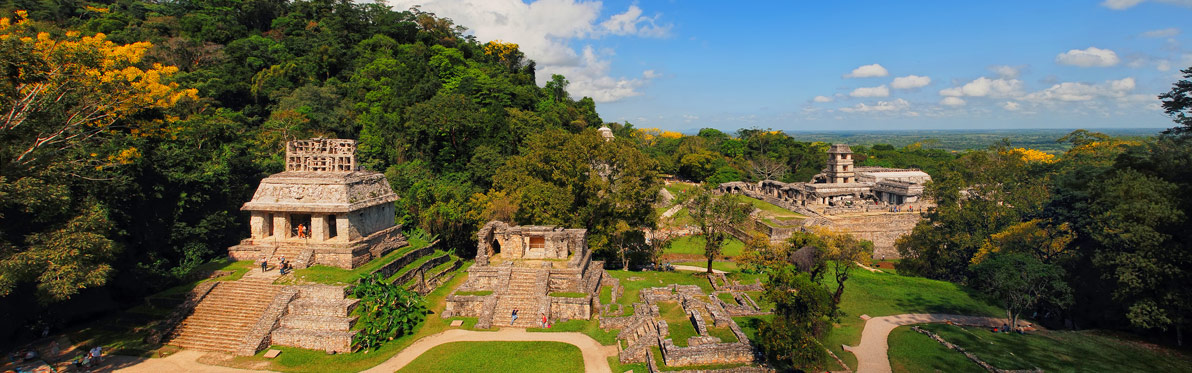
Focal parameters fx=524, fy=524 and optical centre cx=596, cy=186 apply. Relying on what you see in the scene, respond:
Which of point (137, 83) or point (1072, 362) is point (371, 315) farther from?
point (1072, 362)

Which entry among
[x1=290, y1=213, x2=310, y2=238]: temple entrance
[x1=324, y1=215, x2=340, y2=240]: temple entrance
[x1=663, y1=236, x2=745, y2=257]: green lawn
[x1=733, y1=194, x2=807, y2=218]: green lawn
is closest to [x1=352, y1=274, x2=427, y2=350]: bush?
[x1=324, y1=215, x2=340, y2=240]: temple entrance

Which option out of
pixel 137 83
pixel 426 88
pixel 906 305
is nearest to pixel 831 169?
pixel 906 305

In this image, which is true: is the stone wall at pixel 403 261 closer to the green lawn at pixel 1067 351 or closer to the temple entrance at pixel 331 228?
the temple entrance at pixel 331 228

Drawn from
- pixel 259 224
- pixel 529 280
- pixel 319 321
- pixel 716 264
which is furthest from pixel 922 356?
pixel 259 224

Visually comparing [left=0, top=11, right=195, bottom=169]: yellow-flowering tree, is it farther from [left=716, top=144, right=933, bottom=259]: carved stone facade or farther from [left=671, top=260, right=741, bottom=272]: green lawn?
[left=716, top=144, right=933, bottom=259]: carved stone facade

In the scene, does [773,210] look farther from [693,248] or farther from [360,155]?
[360,155]

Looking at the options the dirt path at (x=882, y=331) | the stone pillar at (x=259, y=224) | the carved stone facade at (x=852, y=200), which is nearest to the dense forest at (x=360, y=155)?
the dirt path at (x=882, y=331)
